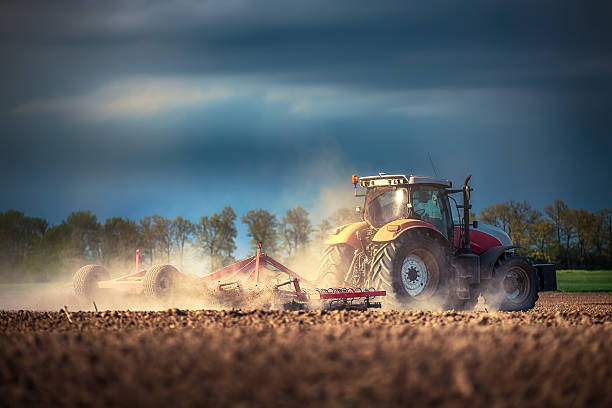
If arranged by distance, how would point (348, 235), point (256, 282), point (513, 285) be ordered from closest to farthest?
point (256, 282), point (348, 235), point (513, 285)

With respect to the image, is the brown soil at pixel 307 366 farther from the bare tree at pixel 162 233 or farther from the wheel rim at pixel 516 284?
the bare tree at pixel 162 233

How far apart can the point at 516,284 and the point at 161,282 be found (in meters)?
6.89

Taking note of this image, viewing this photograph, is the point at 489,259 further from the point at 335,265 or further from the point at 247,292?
the point at 247,292

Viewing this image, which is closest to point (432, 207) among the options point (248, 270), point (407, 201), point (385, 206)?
point (407, 201)

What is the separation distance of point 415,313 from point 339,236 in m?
2.57

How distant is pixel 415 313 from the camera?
29.9ft

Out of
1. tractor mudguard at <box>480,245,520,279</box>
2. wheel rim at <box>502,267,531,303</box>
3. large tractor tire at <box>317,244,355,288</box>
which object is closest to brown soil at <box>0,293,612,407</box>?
large tractor tire at <box>317,244,355,288</box>

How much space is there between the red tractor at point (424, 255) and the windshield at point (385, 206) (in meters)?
0.02

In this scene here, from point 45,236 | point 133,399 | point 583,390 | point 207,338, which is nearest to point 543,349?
point 583,390

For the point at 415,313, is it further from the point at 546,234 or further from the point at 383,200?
the point at 546,234

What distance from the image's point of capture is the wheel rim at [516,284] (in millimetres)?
12211

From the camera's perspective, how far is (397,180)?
1116 centimetres

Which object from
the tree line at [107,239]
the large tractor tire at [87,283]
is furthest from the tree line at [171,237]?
the large tractor tire at [87,283]

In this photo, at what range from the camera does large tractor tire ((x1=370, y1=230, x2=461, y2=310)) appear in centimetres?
1005
